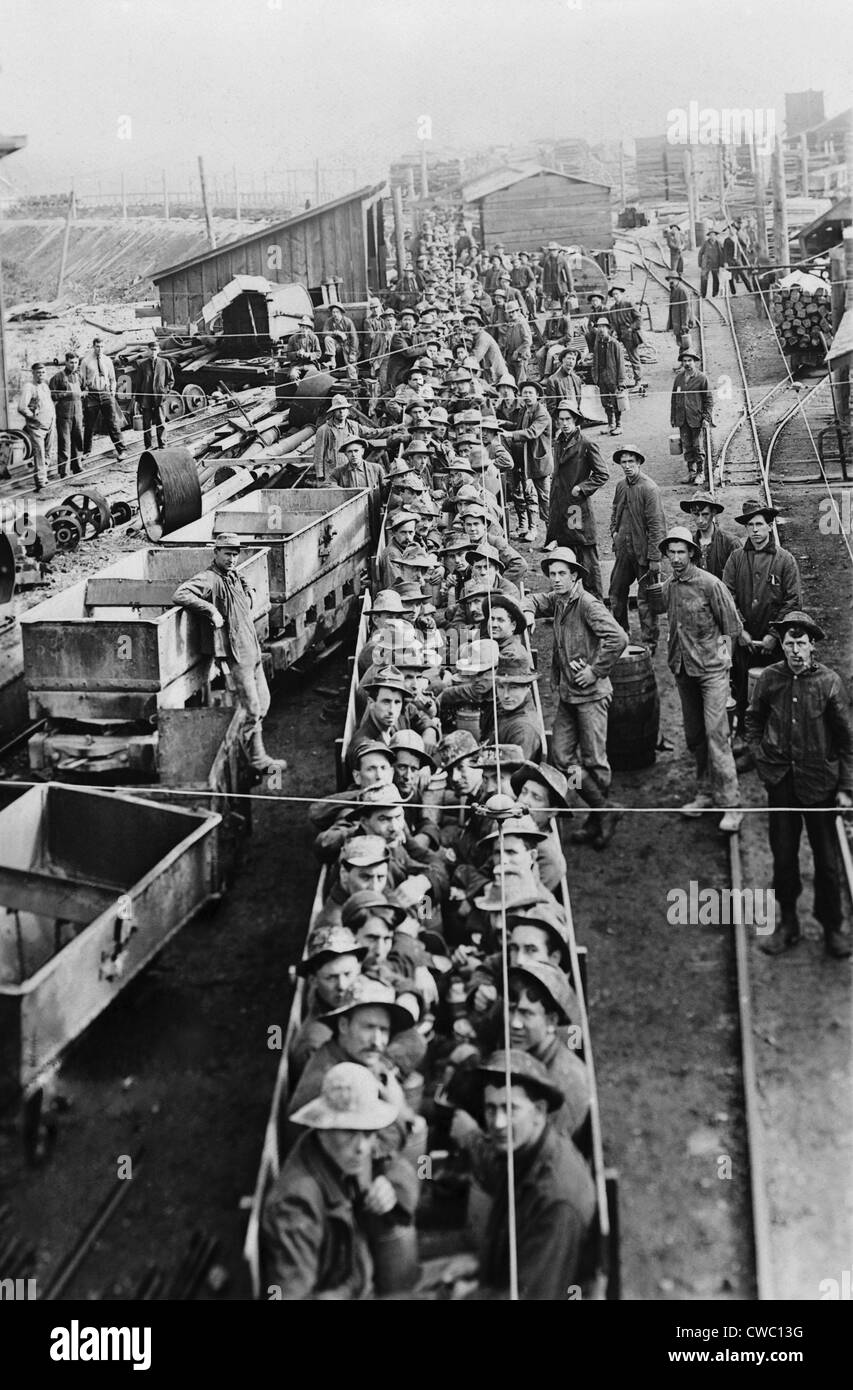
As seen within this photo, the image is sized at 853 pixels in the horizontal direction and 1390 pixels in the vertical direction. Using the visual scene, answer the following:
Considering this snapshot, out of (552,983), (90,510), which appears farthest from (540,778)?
(90,510)

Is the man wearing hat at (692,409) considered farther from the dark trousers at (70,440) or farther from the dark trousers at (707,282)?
the dark trousers at (70,440)

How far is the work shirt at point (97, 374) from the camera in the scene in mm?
17203

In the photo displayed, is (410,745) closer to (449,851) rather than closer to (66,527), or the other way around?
(449,851)

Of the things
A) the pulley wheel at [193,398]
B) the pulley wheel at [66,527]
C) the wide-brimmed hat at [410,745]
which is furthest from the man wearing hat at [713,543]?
the pulley wheel at [193,398]

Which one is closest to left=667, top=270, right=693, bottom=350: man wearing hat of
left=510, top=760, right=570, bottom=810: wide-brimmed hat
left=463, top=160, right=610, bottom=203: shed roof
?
left=463, top=160, right=610, bottom=203: shed roof

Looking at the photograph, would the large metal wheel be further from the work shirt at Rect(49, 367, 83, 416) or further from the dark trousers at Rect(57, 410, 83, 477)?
the work shirt at Rect(49, 367, 83, 416)

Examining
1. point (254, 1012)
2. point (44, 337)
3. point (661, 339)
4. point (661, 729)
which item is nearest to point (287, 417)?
point (661, 339)

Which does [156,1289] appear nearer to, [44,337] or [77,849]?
[77,849]

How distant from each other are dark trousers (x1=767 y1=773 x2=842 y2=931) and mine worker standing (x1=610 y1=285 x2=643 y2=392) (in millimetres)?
12704

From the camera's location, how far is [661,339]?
19500mm

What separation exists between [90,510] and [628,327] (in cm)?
822

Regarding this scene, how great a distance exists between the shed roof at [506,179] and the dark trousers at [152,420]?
5.94 meters
